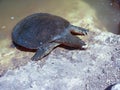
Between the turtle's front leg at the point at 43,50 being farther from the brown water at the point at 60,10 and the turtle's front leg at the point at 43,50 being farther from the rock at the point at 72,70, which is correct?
the brown water at the point at 60,10

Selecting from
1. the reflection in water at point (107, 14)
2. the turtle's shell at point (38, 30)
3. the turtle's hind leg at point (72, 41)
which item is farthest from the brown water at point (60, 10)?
the turtle's hind leg at point (72, 41)

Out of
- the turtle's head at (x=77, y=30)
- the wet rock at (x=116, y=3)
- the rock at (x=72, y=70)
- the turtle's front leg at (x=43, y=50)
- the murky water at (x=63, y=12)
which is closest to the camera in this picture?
the rock at (x=72, y=70)

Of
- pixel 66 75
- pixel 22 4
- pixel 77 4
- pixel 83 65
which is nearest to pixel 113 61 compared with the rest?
pixel 83 65

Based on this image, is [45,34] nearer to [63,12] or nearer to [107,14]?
[63,12]

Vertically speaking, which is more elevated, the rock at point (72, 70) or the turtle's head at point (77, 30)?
the turtle's head at point (77, 30)

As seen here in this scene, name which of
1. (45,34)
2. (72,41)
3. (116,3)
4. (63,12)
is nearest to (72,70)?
(72,41)

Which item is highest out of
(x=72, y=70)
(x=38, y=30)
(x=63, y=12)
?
(x=38, y=30)

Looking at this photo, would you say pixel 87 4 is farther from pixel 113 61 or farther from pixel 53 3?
pixel 113 61
